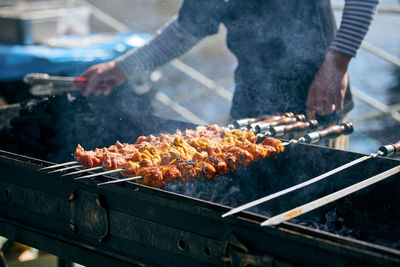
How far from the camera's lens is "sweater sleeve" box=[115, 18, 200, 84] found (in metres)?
4.46

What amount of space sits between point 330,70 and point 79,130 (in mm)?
2086

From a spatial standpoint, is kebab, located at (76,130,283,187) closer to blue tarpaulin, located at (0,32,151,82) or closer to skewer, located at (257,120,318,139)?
skewer, located at (257,120,318,139)

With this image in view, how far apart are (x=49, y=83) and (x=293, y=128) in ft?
8.55

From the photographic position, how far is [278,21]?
378 centimetres

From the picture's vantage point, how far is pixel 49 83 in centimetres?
459

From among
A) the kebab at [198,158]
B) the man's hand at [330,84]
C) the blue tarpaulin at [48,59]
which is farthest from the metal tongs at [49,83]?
the man's hand at [330,84]

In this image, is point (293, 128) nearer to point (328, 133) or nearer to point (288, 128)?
point (288, 128)

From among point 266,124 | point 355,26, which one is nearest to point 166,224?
point 266,124

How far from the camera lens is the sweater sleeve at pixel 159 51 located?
175 inches

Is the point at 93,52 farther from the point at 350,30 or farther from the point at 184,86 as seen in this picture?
the point at 184,86

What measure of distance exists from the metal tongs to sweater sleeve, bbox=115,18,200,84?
46 centimetres

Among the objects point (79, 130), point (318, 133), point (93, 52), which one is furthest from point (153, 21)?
point (318, 133)

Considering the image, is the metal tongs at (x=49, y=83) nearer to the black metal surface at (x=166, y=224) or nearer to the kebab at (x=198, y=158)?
the black metal surface at (x=166, y=224)

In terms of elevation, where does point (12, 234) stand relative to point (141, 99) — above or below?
below
